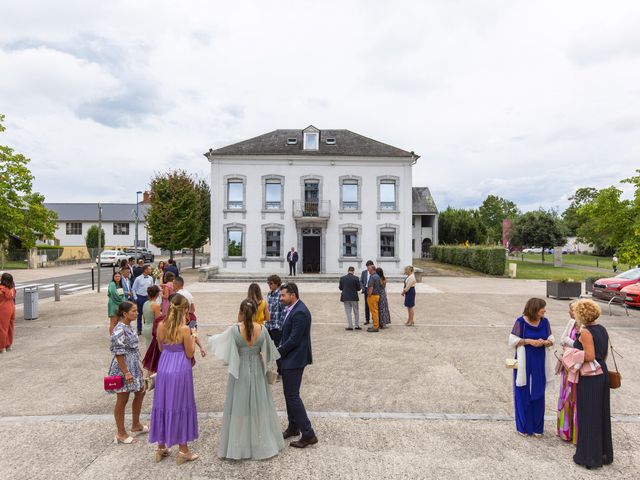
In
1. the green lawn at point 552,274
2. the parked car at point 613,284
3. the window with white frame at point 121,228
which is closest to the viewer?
the parked car at point 613,284

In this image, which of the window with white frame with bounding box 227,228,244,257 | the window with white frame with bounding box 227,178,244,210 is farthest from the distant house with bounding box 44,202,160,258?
the window with white frame with bounding box 227,178,244,210

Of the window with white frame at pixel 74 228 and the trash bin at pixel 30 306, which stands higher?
the window with white frame at pixel 74 228

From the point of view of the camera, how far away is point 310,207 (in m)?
26.7

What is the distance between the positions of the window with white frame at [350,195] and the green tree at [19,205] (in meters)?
17.5

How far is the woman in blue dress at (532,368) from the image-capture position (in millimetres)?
4793

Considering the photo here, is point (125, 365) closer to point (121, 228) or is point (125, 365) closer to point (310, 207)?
point (310, 207)

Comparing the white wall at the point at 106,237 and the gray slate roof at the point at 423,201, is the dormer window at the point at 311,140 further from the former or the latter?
the white wall at the point at 106,237

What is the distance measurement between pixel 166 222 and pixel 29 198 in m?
18.6

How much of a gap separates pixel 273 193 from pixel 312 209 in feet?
9.01

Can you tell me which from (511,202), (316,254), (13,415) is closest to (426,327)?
(13,415)

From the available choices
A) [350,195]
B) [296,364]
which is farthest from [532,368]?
[350,195]

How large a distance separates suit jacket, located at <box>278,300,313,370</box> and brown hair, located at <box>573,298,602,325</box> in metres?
2.89

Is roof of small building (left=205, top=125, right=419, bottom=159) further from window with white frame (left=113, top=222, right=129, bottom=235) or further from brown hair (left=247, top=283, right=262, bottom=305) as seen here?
window with white frame (left=113, top=222, right=129, bottom=235)

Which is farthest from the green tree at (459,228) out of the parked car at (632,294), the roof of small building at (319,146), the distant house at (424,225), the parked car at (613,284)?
the parked car at (632,294)
